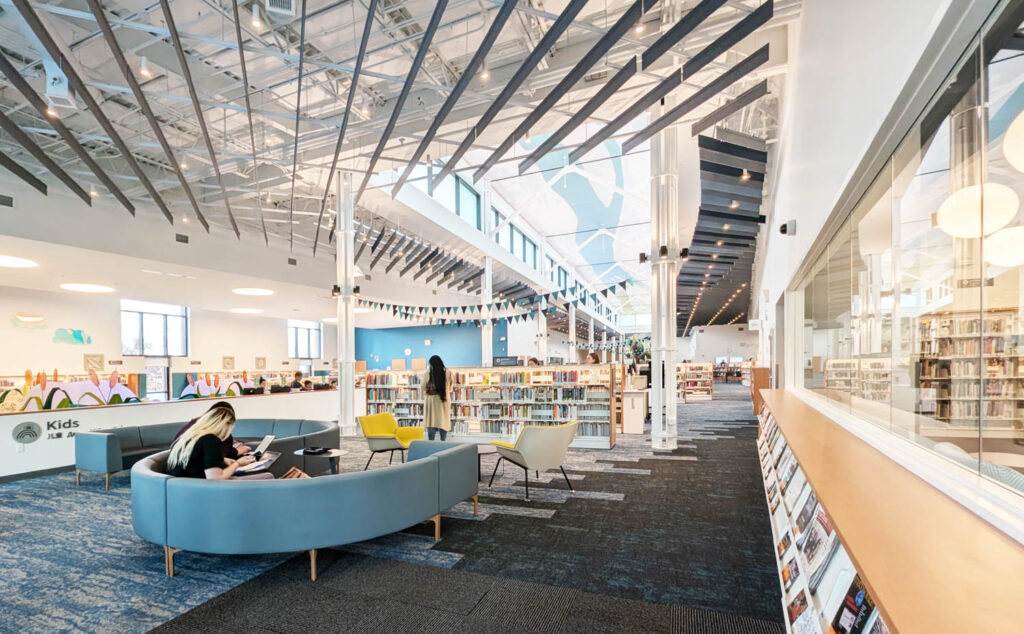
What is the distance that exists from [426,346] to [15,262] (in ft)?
48.6

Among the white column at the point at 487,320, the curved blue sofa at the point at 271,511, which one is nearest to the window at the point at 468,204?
the white column at the point at 487,320

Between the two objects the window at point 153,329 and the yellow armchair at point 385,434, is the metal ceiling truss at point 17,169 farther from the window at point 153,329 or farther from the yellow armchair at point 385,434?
the window at point 153,329

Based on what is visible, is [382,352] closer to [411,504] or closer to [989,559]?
[411,504]

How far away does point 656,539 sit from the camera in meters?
4.18

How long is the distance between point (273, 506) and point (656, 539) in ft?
9.94

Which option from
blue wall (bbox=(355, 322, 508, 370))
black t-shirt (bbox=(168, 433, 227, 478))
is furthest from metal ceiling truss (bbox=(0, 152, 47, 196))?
blue wall (bbox=(355, 322, 508, 370))

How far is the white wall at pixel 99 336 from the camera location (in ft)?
43.2

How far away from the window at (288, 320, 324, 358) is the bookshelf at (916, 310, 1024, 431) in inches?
915

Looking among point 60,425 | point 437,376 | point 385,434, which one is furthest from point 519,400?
point 60,425

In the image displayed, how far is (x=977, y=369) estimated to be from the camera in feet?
5.52

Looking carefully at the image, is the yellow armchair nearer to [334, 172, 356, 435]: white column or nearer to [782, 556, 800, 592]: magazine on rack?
[334, 172, 356, 435]: white column

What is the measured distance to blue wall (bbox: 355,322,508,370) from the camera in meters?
21.8

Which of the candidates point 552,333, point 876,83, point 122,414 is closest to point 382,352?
point 552,333

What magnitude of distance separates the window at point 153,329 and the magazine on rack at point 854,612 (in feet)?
63.7
